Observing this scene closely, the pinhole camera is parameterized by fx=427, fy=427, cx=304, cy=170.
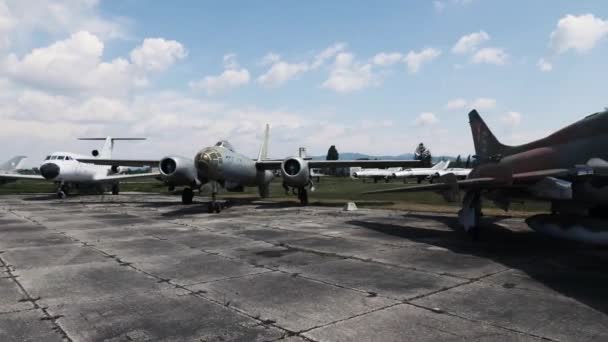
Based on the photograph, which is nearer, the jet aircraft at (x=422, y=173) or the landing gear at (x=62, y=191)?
the landing gear at (x=62, y=191)

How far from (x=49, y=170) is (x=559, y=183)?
28.2 meters

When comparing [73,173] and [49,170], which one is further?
[73,173]

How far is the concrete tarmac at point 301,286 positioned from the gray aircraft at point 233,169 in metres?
6.26

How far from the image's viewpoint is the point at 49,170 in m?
27.1

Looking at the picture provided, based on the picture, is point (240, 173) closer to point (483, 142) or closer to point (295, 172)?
point (295, 172)

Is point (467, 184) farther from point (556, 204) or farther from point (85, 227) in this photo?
point (85, 227)

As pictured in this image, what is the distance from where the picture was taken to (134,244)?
10648 mm

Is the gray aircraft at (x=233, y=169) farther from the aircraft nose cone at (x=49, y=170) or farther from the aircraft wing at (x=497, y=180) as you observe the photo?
the aircraft wing at (x=497, y=180)

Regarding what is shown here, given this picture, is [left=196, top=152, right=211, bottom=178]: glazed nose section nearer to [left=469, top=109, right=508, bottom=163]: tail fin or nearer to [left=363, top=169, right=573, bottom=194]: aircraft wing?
[left=363, top=169, right=573, bottom=194]: aircraft wing

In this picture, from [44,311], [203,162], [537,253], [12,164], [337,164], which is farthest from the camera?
[12,164]

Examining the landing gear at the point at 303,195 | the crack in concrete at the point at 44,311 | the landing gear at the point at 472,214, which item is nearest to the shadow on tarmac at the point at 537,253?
the landing gear at the point at 472,214

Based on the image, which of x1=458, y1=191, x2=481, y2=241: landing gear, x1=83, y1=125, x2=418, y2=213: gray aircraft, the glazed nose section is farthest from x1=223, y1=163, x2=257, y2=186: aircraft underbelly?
x1=458, y1=191, x2=481, y2=241: landing gear

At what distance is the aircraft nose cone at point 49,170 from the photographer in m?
27.0

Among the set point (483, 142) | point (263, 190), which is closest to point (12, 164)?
point (263, 190)
